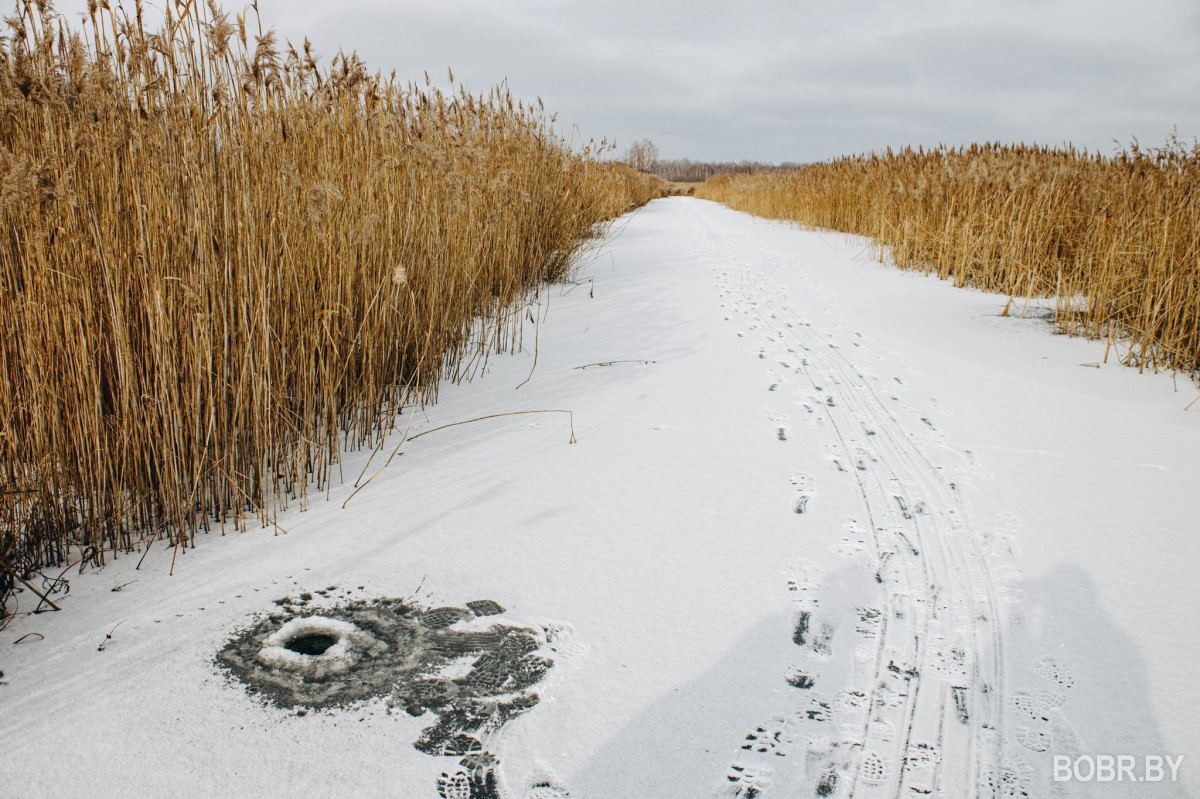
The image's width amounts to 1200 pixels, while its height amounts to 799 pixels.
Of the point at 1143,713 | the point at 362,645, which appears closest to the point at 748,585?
the point at 1143,713

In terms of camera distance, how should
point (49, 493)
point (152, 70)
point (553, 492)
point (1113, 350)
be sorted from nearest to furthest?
1. point (49, 493)
2. point (152, 70)
3. point (553, 492)
4. point (1113, 350)

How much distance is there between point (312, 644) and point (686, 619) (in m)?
0.68

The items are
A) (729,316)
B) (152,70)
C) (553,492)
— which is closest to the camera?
(152,70)

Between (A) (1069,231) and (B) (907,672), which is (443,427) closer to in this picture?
(B) (907,672)

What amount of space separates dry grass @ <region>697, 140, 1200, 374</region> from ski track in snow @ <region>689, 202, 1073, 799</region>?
180cm

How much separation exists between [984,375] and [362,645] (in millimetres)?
2694

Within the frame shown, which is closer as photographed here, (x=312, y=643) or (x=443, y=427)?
(x=312, y=643)

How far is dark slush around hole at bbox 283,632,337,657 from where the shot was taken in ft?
3.97

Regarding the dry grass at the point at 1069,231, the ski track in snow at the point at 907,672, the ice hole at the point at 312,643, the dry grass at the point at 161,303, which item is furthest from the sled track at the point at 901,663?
the dry grass at the point at 1069,231

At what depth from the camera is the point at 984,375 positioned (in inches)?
114

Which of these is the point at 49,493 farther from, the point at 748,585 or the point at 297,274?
the point at 748,585

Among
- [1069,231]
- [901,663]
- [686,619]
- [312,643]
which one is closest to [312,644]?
[312,643]

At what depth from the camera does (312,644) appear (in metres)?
1.23

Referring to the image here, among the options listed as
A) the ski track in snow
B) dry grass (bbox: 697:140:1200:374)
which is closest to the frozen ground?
the ski track in snow
